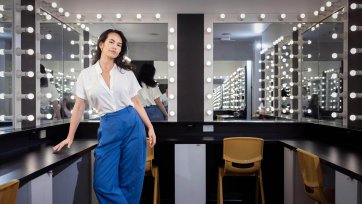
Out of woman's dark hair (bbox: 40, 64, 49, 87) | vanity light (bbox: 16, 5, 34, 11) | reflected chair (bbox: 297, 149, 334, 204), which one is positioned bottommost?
reflected chair (bbox: 297, 149, 334, 204)

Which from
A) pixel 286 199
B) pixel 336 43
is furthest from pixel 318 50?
pixel 286 199

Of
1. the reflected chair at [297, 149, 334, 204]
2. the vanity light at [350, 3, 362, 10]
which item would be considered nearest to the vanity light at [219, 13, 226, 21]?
the vanity light at [350, 3, 362, 10]

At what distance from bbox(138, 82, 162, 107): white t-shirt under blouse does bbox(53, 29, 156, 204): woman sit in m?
1.42

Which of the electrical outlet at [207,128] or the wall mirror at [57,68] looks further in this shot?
the electrical outlet at [207,128]

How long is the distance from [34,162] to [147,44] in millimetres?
2037

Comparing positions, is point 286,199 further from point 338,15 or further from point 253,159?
point 338,15

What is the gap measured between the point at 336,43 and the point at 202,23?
4.50 feet

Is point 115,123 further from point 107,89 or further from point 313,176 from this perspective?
point 313,176

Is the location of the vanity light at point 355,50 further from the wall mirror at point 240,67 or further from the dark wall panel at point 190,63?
the dark wall panel at point 190,63

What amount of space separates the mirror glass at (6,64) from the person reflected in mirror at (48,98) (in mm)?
484

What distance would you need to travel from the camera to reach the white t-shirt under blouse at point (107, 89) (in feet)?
8.09

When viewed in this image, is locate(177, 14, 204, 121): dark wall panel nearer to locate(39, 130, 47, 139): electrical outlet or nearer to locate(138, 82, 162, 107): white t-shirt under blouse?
locate(138, 82, 162, 107): white t-shirt under blouse

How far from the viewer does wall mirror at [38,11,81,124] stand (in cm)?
358

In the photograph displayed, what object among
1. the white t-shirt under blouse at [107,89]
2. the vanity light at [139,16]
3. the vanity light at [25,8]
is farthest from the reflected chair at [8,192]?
the vanity light at [139,16]
